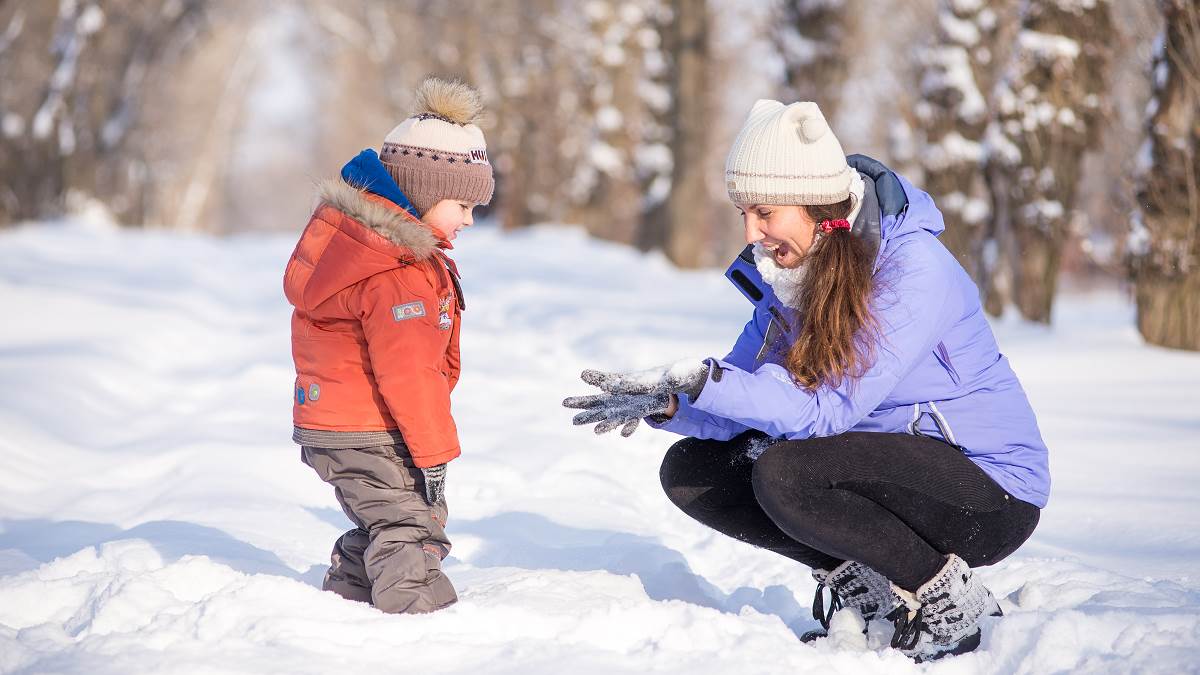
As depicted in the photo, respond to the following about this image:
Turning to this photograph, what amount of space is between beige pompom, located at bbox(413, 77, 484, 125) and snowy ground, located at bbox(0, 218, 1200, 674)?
1.25 metres

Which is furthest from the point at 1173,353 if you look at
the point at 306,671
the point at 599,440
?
the point at 306,671

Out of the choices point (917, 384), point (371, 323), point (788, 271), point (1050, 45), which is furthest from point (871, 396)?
point (1050, 45)

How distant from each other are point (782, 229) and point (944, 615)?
3.16ft

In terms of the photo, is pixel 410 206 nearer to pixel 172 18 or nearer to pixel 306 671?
pixel 306 671

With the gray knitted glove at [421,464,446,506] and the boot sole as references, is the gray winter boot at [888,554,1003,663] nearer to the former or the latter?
the boot sole

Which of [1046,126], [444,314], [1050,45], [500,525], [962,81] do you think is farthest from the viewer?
[962,81]

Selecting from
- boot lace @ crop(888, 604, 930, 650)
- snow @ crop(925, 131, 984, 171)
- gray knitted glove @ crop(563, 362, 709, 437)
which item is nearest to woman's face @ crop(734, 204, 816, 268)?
gray knitted glove @ crop(563, 362, 709, 437)

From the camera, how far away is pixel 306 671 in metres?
2.32

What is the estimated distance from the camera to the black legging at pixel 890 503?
8.54 feet

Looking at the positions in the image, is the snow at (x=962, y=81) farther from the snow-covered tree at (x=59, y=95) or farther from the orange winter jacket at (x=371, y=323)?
the snow-covered tree at (x=59, y=95)

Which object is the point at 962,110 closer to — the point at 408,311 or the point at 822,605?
the point at 822,605

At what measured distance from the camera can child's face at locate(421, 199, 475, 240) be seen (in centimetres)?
299

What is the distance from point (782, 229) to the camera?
105 inches

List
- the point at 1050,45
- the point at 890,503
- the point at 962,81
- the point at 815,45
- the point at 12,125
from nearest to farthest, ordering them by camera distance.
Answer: the point at 890,503 < the point at 1050,45 < the point at 962,81 < the point at 815,45 < the point at 12,125
